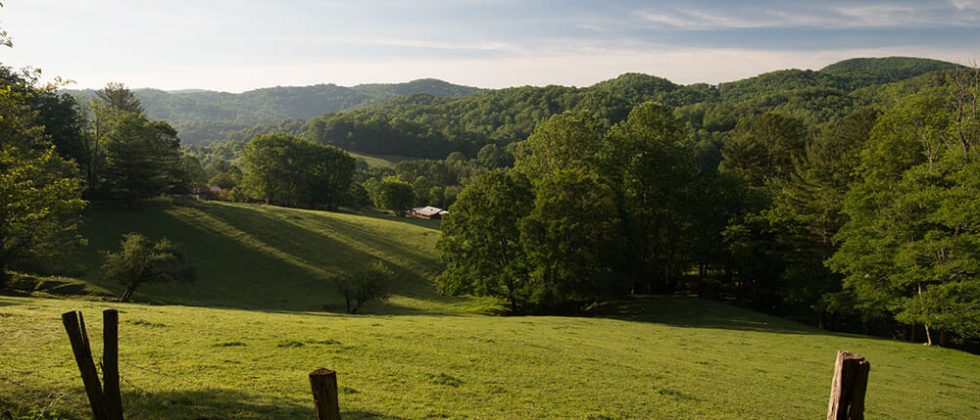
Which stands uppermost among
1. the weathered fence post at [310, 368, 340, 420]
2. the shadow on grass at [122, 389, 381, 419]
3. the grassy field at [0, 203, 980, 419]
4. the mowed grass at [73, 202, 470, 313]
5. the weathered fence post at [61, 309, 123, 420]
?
the weathered fence post at [310, 368, 340, 420]

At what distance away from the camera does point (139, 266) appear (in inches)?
A: 1549

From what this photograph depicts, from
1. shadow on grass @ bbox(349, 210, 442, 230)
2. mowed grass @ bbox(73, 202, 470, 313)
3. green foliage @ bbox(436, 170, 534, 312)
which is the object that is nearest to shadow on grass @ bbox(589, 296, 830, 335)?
green foliage @ bbox(436, 170, 534, 312)

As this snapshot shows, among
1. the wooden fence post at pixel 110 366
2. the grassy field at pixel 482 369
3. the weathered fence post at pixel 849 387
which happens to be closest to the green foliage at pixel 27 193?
the grassy field at pixel 482 369

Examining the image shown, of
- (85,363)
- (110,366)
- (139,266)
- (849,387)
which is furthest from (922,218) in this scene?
(139,266)

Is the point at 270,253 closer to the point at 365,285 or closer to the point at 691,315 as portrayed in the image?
the point at 365,285

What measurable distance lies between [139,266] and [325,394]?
136ft

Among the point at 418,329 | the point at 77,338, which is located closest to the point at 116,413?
the point at 77,338

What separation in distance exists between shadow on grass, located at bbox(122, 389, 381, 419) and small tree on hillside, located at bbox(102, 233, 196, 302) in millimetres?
31652

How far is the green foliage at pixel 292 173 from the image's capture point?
99875mm

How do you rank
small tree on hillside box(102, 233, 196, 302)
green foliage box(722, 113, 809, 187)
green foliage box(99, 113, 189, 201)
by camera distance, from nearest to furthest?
small tree on hillside box(102, 233, 196, 302), green foliage box(99, 113, 189, 201), green foliage box(722, 113, 809, 187)

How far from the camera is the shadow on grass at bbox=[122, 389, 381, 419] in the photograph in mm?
11914

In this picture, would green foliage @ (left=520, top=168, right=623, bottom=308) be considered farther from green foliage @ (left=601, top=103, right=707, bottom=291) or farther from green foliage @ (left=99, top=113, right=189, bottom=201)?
green foliage @ (left=99, top=113, right=189, bottom=201)

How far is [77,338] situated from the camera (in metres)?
8.32

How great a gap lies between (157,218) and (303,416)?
69952 millimetres
